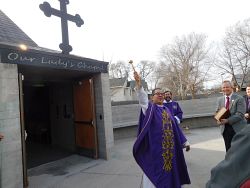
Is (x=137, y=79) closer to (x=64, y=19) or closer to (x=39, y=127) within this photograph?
(x=64, y=19)

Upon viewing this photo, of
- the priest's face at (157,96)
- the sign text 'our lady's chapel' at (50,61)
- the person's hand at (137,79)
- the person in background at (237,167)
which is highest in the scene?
the sign text 'our lady's chapel' at (50,61)

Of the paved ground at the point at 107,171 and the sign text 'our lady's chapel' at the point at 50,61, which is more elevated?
the sign text 'our lady's chapel' at the point at 50,61

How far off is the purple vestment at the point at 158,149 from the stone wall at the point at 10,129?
8.07ft

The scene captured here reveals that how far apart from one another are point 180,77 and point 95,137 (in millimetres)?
38037

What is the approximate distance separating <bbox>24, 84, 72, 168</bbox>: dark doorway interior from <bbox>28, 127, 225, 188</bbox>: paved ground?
2.80 ft

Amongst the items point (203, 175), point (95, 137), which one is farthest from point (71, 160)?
point (203, 175)

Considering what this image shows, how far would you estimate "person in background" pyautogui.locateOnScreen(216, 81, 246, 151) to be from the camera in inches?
205

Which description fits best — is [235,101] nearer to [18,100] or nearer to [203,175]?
[203,175]

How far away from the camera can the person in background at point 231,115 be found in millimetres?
5199

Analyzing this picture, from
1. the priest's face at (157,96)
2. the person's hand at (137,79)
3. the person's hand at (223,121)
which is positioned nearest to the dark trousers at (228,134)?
the person's hand at (223,121)

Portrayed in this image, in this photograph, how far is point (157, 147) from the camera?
4.22 metres

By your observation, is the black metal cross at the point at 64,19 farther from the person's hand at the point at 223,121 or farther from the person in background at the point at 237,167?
the person in background at the point at 237,167

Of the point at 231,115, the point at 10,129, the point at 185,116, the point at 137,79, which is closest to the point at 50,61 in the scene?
the point at 10,129

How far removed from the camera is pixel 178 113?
22.4ft
